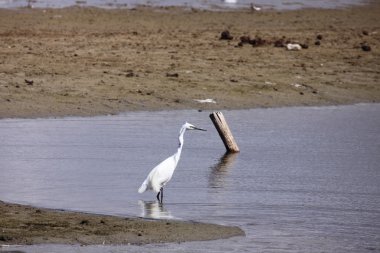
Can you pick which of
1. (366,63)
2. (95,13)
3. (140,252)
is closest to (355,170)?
(140,252)

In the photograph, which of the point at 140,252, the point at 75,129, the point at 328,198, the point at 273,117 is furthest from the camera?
the point at 273,117

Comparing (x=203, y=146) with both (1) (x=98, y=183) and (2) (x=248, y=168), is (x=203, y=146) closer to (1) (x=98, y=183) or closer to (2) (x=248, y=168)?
(2) (x=248, y=168)

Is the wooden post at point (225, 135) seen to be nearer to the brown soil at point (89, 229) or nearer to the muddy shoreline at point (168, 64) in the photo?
the muddy shoreline at point (168, 64)

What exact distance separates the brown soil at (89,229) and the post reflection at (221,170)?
7.42ft

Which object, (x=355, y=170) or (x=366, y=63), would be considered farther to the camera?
(x=366, y=63)

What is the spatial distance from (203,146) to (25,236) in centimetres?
594

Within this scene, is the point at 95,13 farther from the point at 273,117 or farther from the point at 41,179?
the point at 41,179

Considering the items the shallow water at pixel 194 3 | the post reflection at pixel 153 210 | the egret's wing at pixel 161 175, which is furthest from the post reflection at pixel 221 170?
the shallow water at pixel 194 3

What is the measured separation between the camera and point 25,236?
9797 millimetres

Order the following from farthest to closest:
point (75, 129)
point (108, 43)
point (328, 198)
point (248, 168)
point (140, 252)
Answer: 1. point (108, 43)
2. point (75, 129)
3. point (248, 168)
4. point (328, 198)
5. point (140, 252)

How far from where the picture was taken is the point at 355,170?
13938mm

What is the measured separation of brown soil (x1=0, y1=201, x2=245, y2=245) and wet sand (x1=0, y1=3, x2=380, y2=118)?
6.49 metres

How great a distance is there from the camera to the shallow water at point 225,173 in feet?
35.1

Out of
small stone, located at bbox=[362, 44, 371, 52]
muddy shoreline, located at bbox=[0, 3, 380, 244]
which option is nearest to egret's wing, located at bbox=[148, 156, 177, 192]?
muddy shoreline, located at bbox=[0, 3, 380, 244]
